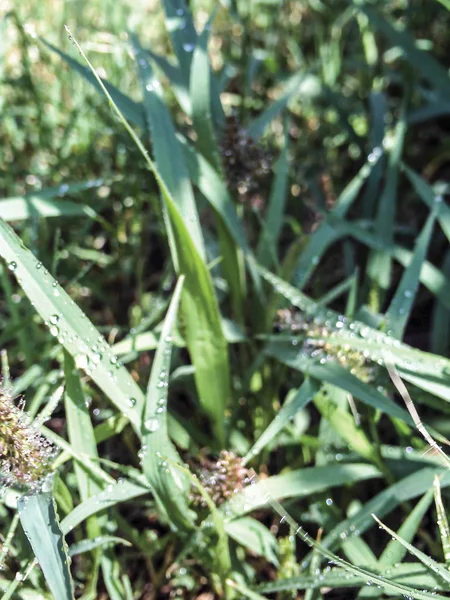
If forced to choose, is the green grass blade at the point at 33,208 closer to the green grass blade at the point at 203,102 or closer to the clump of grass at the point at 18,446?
the green grass blade at the point at 203,102

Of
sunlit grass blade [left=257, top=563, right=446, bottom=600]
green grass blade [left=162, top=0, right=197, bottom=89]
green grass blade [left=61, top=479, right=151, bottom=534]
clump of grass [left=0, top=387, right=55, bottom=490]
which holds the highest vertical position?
green grass blade [left=162, top=0, right=197, bottom=89]

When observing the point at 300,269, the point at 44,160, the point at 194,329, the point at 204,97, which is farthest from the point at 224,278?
the point at 44,160

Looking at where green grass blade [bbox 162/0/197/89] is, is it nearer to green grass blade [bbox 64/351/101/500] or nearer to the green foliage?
the green foliage

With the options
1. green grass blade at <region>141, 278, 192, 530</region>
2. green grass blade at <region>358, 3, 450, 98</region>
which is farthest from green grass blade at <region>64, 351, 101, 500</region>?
green grass blade at <region>358, 3, 450, 98</region>

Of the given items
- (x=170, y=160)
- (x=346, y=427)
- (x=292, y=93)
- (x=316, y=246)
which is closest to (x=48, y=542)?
(x=346, y=427)

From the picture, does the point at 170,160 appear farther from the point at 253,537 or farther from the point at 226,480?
the point at 253,537
